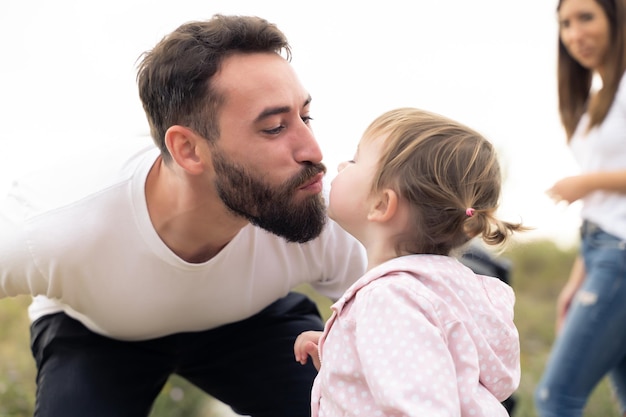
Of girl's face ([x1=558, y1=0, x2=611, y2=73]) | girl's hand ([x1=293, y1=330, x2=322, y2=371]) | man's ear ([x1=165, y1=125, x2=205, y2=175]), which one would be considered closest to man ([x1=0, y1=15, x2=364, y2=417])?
man's ear ([x1=165, y1=125, x2=205, y2=175])

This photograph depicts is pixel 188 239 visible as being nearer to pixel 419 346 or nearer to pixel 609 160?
pixel 419 346

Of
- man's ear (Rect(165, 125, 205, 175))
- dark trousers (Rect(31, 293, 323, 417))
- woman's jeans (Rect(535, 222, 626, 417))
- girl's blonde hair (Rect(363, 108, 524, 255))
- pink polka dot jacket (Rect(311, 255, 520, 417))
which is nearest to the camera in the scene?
pink polka dot jacket (Rect(311, 255, 520, 417))

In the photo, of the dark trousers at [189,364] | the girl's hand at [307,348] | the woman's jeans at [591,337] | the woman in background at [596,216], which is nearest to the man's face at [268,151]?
the girl's hand at [307,348]

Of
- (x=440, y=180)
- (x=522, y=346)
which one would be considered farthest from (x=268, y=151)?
(x=522, y=346)

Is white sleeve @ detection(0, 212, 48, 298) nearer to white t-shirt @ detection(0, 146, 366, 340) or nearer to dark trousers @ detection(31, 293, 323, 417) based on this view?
white t-shirt @ detection(0, 146, 366, 340)

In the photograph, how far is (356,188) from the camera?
1.93 meters

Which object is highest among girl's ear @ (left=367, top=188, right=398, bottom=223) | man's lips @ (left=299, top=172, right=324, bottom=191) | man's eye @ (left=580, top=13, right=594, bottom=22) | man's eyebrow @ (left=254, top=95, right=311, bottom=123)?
man's eye @ (left=580, top=13, right=594, bottom=22)

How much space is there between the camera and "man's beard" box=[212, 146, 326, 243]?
7.89ft

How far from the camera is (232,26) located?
2.53 metres

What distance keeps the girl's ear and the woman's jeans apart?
4.11 feet

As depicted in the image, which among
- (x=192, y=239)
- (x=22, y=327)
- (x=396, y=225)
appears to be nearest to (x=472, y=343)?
(x=396, y=225)

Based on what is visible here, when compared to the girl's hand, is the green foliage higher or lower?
lower

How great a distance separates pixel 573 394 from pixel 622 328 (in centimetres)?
26

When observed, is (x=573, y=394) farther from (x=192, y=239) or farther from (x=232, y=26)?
(x=232, y=26)
